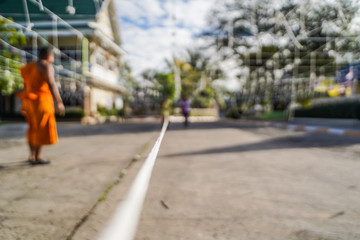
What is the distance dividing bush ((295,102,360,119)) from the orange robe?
13.5 m

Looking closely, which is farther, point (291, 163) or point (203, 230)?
point (291, 163)

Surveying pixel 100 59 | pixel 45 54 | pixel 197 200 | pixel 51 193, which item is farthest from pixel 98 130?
pixel 100 59

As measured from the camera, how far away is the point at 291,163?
3.73 m

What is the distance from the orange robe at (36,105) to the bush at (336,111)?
13.5 m

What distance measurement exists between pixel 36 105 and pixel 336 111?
14743 mm

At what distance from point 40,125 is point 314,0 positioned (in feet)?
50.4

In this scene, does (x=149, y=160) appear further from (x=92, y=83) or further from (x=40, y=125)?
(x=92, y=83)

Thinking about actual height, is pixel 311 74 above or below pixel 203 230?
above

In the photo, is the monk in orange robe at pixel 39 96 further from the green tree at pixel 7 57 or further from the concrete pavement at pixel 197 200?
the green tree at pixel 7 57

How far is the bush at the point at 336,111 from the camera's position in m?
12.4

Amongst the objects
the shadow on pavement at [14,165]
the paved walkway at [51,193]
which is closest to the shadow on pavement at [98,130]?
the shadow on pavement at [14,165]

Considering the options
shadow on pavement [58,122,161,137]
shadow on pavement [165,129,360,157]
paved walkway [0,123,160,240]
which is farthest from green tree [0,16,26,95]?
shadow on pavement [165,129,360,157]

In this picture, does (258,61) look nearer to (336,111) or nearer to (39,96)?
(336,111)

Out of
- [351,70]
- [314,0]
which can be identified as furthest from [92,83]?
[351,70]
